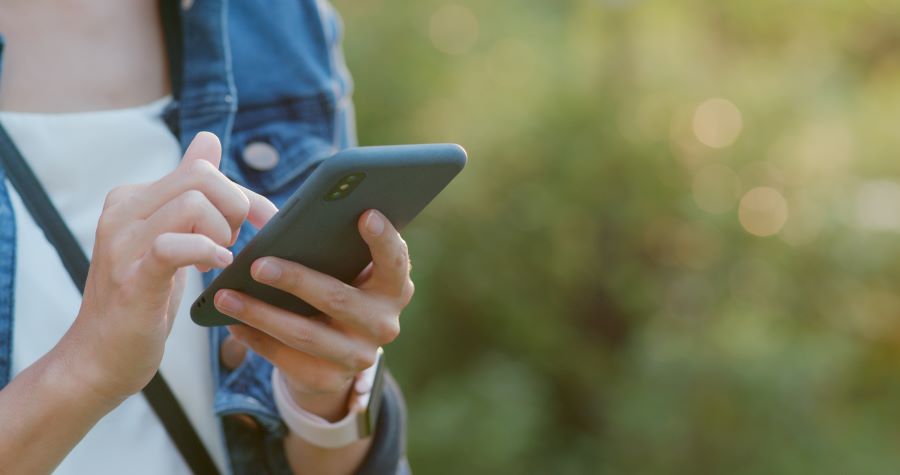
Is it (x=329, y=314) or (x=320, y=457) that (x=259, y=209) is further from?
(x=320, y=457)

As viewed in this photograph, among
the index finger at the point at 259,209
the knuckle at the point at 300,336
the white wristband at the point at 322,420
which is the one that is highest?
the index finger at the point at 259,209

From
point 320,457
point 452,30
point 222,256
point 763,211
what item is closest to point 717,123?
point 763,211

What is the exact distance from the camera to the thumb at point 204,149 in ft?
2.95

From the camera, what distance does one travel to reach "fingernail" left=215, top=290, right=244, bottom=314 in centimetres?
97

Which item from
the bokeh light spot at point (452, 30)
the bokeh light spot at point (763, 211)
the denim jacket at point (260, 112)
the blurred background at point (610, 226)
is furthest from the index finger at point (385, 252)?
the bokeh light spot at point (452, 30)

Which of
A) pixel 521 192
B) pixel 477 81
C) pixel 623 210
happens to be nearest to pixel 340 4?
pixel 477 81

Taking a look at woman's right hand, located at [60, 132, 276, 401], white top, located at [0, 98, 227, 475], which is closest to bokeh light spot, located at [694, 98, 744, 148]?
white top, located at [0, 98, 227, 475]

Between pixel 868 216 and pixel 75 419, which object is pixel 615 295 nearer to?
pixel 868 216

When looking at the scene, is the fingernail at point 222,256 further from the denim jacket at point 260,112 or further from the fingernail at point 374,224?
the denim jacket at point 260,112

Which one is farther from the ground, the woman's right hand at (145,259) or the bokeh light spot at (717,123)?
the woman's right hand at (145,259)

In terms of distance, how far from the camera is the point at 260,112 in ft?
4.34

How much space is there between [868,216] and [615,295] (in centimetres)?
84

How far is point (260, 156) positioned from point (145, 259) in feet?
1.58

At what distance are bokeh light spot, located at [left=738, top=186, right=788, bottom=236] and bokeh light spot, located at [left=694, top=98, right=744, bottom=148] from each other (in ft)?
0.61
